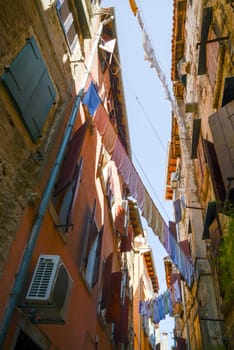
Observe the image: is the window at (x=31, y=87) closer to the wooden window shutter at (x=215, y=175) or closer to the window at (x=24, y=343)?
the window at (x=24, y=343)

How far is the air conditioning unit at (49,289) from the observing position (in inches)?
150

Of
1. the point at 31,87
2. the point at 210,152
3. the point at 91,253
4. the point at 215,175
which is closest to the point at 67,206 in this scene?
the point at 31,87

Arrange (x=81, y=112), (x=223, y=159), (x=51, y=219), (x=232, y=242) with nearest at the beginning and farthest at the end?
(x=232, y=242) → (x=223, y=159) → (x=51, y=219) → (x=81, y=112)

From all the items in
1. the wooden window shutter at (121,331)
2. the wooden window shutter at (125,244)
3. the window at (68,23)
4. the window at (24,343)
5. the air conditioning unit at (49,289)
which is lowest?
the window at (24,343)

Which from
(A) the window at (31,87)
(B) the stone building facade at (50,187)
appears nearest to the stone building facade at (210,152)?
(B) the stone building facade at (50,187)

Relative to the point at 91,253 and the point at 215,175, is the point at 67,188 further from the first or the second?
the point at 215,175

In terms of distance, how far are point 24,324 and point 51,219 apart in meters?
1.91

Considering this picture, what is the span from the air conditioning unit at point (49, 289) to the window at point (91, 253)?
289cm

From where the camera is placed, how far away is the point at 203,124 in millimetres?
9320

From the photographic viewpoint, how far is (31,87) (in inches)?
204

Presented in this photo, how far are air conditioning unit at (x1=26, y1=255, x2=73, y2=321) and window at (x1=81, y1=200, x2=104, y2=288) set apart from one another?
2894mm

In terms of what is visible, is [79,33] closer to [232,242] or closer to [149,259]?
[232,242]

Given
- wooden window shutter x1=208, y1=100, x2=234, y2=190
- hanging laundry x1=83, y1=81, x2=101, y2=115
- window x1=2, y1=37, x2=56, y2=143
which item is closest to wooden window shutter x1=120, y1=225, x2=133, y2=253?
hanging laundry x1=83, y1=81, x2=101, y2=115

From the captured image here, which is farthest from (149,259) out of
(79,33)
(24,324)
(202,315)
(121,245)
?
(24,324)
